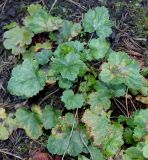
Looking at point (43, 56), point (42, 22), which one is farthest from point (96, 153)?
point (42, 22)

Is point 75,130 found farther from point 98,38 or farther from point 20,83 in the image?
point 98,38

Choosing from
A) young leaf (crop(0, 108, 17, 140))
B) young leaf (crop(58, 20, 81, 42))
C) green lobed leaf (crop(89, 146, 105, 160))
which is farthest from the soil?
green lobed leaf (crop(89, 146, 105, 160))

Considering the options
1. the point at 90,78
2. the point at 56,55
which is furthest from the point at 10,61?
the point at 90,78

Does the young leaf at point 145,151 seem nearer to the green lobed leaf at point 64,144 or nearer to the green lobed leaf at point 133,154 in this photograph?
the green lobed leaf at point 133,154

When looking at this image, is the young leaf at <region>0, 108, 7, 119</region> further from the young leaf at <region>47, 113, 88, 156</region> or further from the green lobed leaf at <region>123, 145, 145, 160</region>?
the green lobed leaf at <region>123, 145, 145, 160</region>

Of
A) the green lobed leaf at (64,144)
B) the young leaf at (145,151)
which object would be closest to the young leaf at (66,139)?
the green lobed leaf at (64,144)
